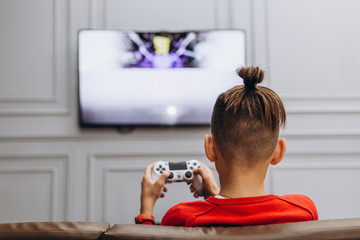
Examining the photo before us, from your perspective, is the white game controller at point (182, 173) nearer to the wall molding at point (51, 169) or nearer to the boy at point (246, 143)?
the boy at point (246, 143)

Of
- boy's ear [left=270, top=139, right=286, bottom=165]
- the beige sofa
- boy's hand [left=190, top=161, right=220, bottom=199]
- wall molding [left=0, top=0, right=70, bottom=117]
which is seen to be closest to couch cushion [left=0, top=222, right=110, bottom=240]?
the beige sofa

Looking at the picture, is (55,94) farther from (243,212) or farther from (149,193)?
(243,212)

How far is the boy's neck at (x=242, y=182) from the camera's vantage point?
2.89 feet

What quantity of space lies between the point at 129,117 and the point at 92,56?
0.49m

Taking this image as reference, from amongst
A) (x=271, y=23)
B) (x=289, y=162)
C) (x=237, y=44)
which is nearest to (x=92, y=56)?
(x=237, y=44)

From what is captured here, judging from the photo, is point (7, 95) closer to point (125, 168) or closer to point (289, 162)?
point (125, 168)

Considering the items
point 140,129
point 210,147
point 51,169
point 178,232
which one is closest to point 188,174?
point 210,147

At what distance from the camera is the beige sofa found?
2.05 feet

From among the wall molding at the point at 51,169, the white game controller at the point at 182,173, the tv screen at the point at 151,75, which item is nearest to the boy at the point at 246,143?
the white game controller at the point at 182,173

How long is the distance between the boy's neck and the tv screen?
136 cm

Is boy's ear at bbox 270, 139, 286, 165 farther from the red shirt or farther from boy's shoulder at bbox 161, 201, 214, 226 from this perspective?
boy's shoulder at bbox 161, 201, 214, 226

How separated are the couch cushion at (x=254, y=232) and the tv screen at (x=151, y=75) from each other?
5.29ft

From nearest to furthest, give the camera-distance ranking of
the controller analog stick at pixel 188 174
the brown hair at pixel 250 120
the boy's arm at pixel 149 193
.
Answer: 1. the brown hair at pixel 250 120
2. the boy's arm at pixel 149 193
3. the controller analog stick at pixel 188 174

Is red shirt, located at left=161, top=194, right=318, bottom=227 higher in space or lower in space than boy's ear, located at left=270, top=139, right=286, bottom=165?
lower
